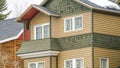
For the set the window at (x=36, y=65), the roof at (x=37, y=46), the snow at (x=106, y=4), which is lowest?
the window at (x=36, y=65)

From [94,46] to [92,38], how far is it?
617mm

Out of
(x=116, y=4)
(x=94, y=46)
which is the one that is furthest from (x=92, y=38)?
(x=116, y=4)

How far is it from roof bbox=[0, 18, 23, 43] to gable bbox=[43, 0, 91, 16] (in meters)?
7.96

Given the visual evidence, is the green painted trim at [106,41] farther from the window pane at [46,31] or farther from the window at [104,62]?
the window pane at [46,31]

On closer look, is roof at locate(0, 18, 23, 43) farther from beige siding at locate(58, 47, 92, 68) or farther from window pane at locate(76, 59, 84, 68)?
window pane at locate(76, 59, 84, 68)

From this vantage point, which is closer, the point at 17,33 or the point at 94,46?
the point at 94,46

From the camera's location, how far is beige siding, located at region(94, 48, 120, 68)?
35406 mm

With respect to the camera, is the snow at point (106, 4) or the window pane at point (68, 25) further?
the snow at point (106, 4)

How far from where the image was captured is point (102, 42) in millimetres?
36156

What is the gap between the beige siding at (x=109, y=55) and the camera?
116 ft

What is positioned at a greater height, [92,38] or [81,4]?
[81,4]

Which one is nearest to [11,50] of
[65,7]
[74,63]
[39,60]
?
[39,60]

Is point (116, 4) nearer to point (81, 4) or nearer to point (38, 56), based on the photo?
point (81, 4)

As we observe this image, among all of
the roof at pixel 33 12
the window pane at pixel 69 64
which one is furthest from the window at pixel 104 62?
the roof at pixel 33 12
